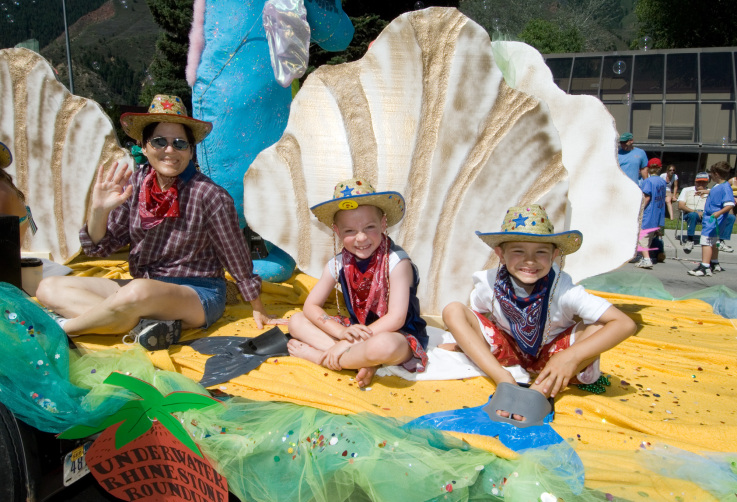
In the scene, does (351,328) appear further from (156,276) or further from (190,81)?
(190,81)

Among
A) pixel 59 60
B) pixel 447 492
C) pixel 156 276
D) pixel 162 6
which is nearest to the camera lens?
pixel 447 492

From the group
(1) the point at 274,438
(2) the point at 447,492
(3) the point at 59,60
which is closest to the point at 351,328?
(1) the point at 274,438

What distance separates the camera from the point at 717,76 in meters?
12.9

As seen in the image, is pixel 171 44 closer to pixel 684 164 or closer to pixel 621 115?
pixel 621 115

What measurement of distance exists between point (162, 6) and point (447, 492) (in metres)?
17.4

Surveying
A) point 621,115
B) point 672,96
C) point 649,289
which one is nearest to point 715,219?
point 649,289

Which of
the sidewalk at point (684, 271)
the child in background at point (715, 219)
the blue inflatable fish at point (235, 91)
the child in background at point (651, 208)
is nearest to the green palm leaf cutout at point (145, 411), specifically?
the blue inflatable fish at point (235, 91)

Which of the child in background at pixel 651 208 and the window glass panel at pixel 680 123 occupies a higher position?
the window glass panel at pixel 680 123

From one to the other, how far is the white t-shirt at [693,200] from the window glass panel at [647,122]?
6531 mm

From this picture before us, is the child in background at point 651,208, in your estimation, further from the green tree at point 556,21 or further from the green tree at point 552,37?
the green tree at point 552,37

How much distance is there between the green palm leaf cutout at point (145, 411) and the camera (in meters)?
1.62

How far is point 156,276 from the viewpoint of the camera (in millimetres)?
2463

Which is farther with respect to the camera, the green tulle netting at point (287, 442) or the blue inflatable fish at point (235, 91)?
the blue inflatable fish at point (235, 91)

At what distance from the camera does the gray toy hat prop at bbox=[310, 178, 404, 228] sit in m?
2.02
